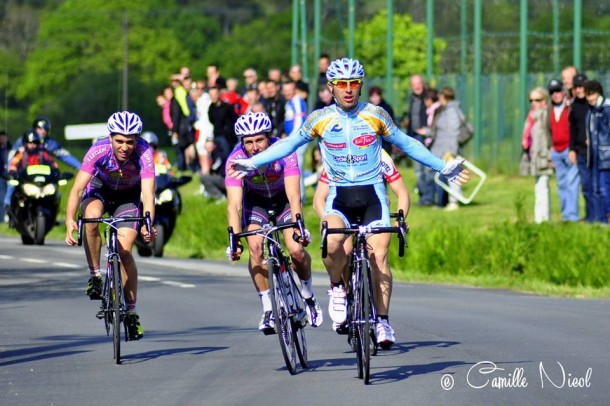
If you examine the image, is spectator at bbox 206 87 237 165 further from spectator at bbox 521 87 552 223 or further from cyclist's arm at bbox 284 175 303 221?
cyclist's arm at bbox 284 175 303 221

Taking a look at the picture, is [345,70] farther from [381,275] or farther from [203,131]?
[203,131]

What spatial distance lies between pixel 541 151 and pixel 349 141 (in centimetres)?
1282

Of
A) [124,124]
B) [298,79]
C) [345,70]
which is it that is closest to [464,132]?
[298,79]

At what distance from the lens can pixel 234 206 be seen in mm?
13195

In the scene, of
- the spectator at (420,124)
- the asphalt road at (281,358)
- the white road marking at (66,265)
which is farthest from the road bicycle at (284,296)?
the spectator at (420,124)

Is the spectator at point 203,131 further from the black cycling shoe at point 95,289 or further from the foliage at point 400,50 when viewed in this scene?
the black cycling shoe at point 95,289

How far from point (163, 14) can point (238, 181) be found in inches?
3671

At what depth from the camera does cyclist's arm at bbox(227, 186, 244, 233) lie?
1304 cm

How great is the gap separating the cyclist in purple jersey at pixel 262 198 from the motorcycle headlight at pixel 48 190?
47.4 ft

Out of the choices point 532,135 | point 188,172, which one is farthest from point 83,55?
point 532,135

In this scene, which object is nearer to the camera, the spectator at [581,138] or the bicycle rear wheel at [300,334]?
the bicycle rear wheel at [300,334]

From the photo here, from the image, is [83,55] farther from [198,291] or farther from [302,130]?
[302,130]

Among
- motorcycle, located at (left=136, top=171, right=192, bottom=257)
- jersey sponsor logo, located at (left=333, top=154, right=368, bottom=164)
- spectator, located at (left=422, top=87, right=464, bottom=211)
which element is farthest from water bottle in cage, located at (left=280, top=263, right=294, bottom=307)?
spectator, located at (left=422, top=87, right=464, bottom=211)

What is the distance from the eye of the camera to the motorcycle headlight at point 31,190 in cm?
2762
